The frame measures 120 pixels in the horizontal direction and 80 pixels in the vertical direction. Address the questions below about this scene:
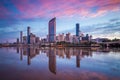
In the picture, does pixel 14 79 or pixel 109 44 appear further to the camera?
pixel 109 44

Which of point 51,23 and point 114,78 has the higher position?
point 51,23

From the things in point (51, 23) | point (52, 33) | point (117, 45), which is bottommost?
point (117, 45)

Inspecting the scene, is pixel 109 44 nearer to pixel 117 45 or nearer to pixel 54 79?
pixel 117 45

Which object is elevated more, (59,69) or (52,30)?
(52,30)

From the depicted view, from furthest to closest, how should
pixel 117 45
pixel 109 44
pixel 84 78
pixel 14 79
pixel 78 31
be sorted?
pixel 78 31
pixel 109 44
pixel 117 45
pixel 84 78
pixel 14 79

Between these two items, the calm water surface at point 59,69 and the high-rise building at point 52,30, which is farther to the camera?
the high-rise building at point 52,30

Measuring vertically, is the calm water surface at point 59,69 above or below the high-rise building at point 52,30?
below

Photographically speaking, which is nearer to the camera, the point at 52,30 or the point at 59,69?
the point at 59,69

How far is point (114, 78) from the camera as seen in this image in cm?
921

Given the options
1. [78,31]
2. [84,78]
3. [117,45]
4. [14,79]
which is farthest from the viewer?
[78,31]

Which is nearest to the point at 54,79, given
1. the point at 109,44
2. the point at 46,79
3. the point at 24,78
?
the point at 46,79

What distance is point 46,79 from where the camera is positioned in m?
8.69

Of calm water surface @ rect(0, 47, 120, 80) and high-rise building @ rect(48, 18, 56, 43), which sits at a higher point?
high-rise building @ rect(48, 18, 56, 43)

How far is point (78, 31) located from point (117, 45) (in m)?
77.8
